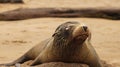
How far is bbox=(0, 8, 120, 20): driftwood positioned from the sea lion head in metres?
7.14

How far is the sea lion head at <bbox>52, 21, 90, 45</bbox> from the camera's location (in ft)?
14.8

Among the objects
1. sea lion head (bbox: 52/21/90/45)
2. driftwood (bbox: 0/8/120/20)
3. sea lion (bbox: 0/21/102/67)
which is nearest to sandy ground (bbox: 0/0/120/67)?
driftwood (bbox: 0/8/120/20)

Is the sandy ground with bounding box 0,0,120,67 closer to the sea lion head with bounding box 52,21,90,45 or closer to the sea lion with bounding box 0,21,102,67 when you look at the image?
the sea lion with bounding box 0,21,102,67

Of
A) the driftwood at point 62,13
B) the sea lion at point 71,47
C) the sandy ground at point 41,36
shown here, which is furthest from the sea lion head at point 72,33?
the driftwood at point 62,13

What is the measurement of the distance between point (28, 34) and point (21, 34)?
0.16m

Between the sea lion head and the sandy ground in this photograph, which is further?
the sandy ground

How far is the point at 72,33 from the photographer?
4.68 m

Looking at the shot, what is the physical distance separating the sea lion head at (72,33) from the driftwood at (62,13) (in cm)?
714

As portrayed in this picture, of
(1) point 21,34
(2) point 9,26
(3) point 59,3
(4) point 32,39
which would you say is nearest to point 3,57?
(4) point 32,39

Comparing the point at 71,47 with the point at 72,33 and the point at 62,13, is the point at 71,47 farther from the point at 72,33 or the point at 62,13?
the point at 62,13

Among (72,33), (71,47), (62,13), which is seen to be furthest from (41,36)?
(72,33)

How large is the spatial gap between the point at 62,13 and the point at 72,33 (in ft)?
25.4

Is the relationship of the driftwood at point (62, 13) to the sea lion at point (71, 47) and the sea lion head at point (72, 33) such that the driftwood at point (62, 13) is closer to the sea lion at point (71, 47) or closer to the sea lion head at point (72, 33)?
the sea lion at point (71, 47)

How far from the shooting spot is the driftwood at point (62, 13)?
12062mm
